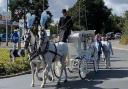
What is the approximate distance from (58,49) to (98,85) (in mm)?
2069

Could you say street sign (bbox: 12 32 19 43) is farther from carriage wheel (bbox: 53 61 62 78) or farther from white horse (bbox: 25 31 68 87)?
white horse (bbox: 25 31 68 87)

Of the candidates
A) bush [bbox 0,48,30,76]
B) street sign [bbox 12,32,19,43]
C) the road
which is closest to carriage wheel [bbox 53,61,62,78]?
the road

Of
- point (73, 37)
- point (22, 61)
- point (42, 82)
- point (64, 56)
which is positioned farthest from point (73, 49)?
point (22, 61)

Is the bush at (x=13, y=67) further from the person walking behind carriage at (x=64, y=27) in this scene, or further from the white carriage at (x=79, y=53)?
the person walking behind carriage at (x=64, y=27)

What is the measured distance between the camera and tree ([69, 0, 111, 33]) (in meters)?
110

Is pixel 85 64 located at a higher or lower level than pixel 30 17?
lower

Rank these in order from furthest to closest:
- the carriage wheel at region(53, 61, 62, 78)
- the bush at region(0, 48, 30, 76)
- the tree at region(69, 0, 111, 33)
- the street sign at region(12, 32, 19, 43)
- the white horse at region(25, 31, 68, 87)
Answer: the tree at region(69, 0, 111, 33)
the street sign at region(12, 32, 19, 43)
the bush at region(0, 48, 30, 76)
the carriage wheel at region(53, 61, 62, 78)
the white horse at region(25, 31, 68, 87)

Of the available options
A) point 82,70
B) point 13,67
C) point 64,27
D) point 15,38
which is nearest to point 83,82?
point 82,70

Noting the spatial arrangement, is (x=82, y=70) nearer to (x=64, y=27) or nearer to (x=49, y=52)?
(x=64, y=27)

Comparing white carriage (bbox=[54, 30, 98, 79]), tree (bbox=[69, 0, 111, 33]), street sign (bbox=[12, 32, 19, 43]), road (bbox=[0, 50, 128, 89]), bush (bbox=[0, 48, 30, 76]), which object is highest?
tree (bbox=[69, 0, 111, 33])

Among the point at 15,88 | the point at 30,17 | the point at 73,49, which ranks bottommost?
the point at 15,88

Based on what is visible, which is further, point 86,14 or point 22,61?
point 86,14

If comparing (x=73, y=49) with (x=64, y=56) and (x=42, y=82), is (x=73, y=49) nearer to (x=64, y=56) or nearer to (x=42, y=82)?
(x=64, y=56)

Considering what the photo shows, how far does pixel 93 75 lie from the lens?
21062 mm
